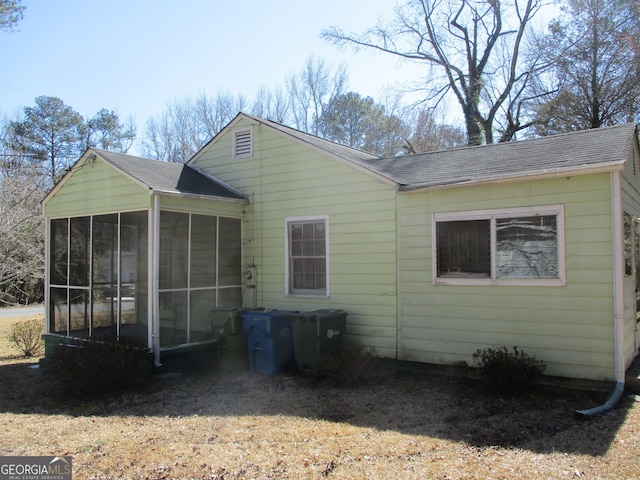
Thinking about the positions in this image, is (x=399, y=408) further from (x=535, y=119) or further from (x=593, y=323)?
(x=535, y=119)

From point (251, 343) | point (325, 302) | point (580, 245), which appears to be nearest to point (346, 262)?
point (325, 302)

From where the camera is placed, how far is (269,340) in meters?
8.06

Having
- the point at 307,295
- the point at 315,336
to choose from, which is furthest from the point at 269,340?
the point at 307,295

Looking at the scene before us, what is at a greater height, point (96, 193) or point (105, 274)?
point (96, 193)

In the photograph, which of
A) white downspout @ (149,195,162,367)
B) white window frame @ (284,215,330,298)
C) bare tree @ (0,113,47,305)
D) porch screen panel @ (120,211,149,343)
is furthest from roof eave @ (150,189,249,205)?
bare tree @ (0,113,47,305)

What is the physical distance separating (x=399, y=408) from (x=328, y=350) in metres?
1.96

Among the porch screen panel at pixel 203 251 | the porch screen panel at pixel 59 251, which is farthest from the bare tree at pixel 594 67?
the porch screen panel at pixel 59 251

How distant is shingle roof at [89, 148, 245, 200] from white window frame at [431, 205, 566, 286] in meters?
4.10

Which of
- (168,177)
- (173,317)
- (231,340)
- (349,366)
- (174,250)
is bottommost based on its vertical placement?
(349,366)

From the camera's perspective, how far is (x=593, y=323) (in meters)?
6.45

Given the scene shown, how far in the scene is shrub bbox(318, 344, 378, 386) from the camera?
7141 mm

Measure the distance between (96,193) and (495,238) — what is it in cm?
694

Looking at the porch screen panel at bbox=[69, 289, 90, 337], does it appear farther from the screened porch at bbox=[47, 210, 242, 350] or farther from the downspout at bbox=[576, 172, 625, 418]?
the downspout at bbox=[576, 172, 625, 418]

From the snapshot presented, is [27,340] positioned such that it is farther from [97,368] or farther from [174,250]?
[97,368]
